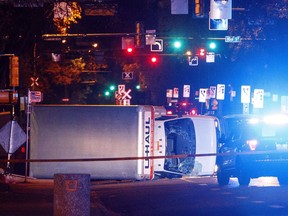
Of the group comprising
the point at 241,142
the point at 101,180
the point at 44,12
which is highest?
the point at 44,12

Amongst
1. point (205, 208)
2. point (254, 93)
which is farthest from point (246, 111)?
point (205, 208)

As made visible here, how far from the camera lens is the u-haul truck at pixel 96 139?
22969 millimetres

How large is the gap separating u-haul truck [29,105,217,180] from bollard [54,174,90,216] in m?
11.0

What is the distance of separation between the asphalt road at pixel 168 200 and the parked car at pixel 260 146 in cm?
60

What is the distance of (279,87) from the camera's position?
53.1 metres

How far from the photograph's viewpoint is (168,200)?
1675 cm

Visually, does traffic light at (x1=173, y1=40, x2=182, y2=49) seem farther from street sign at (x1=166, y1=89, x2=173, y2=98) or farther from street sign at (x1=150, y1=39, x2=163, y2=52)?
street sign at (x1=166, y1=89, x2=173, y2=98)

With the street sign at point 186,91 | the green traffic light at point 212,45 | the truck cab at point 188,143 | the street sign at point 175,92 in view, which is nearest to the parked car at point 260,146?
the truck cab at point 188,143

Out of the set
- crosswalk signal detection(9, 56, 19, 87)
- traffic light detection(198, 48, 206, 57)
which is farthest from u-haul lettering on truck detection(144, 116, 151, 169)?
traffic light detection(198, 48, 206, 57)

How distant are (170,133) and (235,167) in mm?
5370

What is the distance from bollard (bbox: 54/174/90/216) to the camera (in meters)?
11.5

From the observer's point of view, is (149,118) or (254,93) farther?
(254,93)

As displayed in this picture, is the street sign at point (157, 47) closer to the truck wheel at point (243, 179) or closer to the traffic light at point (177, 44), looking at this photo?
the traffic light at point (177, 44)

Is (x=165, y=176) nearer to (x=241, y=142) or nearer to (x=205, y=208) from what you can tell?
(x=241, y=142)
